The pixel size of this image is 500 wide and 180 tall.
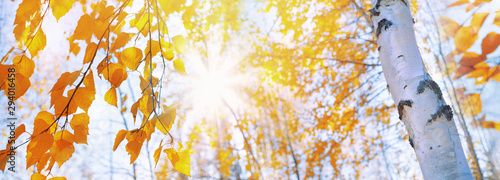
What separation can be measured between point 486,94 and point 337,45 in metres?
3.44

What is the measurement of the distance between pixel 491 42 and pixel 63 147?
1.36 meters

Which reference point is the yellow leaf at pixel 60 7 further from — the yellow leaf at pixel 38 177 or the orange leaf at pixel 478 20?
the orange leaf at pixel 478 20

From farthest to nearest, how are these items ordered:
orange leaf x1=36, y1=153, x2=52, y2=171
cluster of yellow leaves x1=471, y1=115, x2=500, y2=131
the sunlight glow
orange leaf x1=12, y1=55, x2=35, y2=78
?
the sunlight glow, orange leaf x1=12, y1=55, x2=35, y2=78, orange leaf x1=36, y1=153, x2=52, y2=171, cluster of yellow leaves x1=471, y1=115, x2=500, y2=131

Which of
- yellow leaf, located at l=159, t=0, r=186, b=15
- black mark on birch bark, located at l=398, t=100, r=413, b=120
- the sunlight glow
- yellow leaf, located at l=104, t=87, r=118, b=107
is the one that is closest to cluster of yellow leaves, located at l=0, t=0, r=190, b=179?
yellow leaf, located at l=104, t=87, r=118, b=107

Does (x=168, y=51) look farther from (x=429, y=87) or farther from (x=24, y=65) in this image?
(x=429, y=87)

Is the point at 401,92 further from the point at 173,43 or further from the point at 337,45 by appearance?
the point at 337,45

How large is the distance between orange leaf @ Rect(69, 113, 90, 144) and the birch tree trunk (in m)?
1.18

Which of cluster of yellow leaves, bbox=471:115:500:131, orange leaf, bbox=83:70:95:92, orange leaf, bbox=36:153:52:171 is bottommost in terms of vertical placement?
cluster of yellow leaves, bbox=471:115:500:131

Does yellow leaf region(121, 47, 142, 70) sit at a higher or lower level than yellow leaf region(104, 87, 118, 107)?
higher

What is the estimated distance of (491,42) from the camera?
2.68 feet

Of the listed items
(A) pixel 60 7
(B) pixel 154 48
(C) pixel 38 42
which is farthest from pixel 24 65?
(B) pixel 154 48

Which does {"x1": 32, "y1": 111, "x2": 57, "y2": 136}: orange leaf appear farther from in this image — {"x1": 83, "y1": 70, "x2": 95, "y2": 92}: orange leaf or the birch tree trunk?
the birch tree trunk

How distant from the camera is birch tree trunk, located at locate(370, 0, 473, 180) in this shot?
3.15ft

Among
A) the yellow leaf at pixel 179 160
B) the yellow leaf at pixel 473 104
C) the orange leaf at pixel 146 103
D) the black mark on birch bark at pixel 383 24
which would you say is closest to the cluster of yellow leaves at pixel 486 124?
the yellow leaf at pixel 473 104
